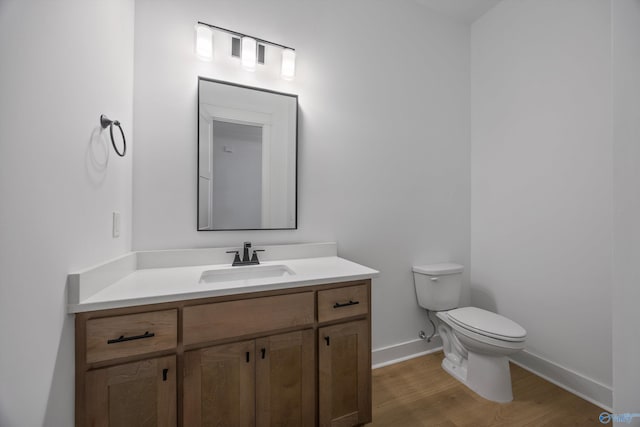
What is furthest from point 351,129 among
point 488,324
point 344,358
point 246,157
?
point 488,324

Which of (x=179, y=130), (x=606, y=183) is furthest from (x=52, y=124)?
(x=606, y=183)

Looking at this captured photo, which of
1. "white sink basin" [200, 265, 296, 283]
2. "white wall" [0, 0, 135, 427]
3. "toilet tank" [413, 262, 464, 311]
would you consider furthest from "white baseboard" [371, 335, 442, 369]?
"white wall" [0, 0, 135, 427]

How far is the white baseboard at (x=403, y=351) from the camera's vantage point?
2.01 meters

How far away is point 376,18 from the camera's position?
2.03 m

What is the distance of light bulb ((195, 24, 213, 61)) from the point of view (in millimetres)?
1483

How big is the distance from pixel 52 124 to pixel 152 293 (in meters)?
0.65

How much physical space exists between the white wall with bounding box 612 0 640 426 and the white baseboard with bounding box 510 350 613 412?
962mm

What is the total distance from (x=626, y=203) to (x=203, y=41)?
2.10 meters

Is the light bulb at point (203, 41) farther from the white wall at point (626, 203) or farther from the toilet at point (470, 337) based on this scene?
the toilet at point (470, 337)

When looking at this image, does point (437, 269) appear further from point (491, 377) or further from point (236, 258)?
point (236, 258)

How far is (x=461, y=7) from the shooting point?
225 cm

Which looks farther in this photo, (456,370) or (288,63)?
(456,370)

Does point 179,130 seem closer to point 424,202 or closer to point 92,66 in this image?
point 92,66

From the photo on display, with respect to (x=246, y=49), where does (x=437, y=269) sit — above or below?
below
